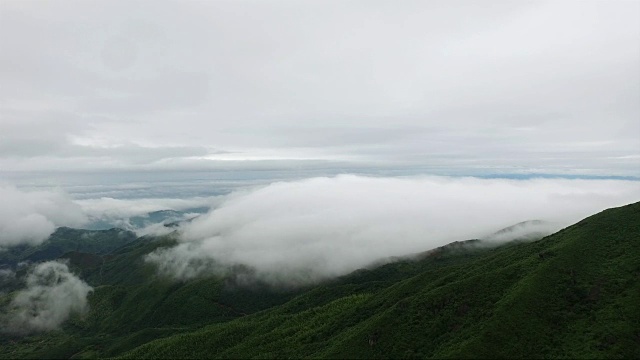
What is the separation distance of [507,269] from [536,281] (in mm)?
25887

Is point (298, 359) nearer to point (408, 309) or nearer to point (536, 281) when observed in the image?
point (408, 309)

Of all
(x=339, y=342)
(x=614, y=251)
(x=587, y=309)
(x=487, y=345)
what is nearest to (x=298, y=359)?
(x=339, y=342)

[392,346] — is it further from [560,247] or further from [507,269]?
[560,247]

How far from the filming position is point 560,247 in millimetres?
198000

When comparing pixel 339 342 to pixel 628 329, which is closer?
pixel 628 329

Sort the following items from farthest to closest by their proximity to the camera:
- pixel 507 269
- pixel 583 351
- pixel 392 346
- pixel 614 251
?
1. pixel 507 269
2. pixel 614 251
3. pixel 392 346
4. pixel 583 351

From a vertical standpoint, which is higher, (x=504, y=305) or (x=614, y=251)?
(x=614, y=251)

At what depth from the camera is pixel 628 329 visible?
12912 centimetres

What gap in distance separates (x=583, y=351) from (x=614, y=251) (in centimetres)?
7852

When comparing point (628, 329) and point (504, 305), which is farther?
point (504, 305)

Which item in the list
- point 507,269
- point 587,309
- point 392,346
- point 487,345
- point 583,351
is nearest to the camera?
point 583,351

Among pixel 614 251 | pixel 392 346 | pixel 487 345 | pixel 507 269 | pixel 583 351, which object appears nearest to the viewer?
pixel 583 351

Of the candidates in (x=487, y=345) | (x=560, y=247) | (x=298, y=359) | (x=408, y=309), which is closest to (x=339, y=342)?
(x=298, y=359)

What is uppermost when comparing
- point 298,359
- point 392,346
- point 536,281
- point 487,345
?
point 536,281
